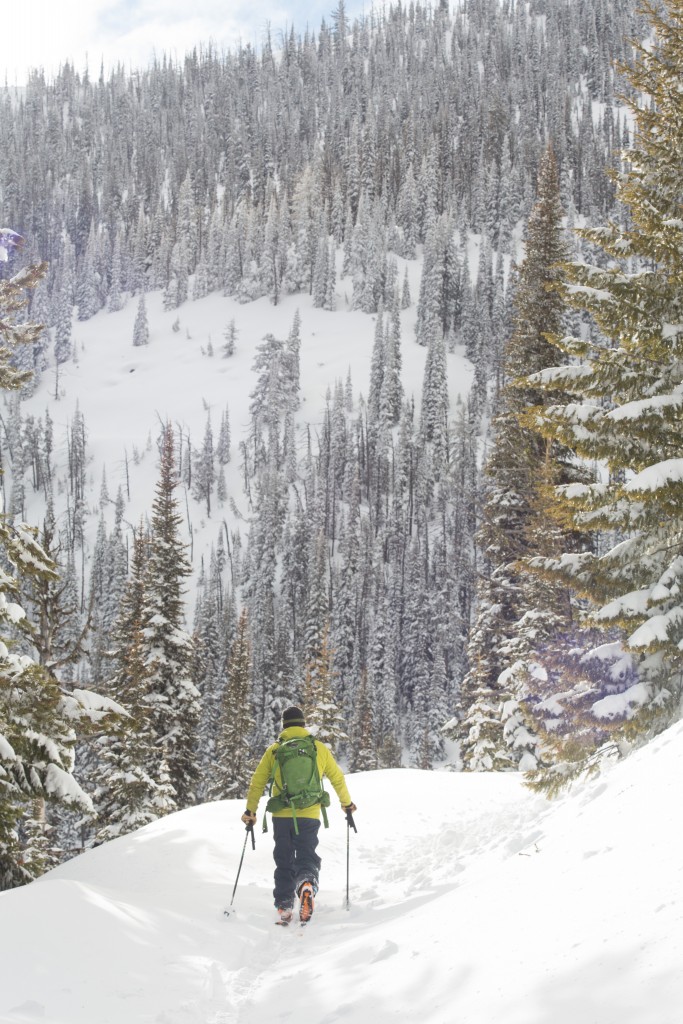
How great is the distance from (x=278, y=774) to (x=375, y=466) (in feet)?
333

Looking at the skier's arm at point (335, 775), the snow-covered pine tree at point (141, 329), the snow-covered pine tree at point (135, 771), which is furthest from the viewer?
the snow-covered pine tree at point (141, 329)

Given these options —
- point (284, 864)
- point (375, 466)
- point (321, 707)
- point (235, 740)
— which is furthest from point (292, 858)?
point (375, 466)

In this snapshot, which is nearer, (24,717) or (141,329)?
(24,717)

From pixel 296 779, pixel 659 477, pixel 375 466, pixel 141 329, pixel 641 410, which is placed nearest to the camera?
pixel 296 779

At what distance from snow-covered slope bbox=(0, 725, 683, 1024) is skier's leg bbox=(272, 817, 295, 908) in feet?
0.78

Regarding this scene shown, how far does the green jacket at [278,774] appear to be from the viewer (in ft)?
24.3

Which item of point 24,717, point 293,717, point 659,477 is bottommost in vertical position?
point 24,717

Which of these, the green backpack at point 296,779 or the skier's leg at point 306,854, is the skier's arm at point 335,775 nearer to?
the green backpack at point 296,779

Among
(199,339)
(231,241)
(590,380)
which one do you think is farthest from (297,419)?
(590,380)

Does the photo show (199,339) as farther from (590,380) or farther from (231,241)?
(590,380)

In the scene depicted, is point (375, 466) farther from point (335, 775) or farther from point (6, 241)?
point (335, 775)

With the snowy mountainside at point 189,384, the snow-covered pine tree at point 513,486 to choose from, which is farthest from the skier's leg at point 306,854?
the snowy mountainside at point 189,384

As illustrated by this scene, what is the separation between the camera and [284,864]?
7.20 m

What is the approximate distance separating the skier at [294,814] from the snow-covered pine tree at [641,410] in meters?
3.79
